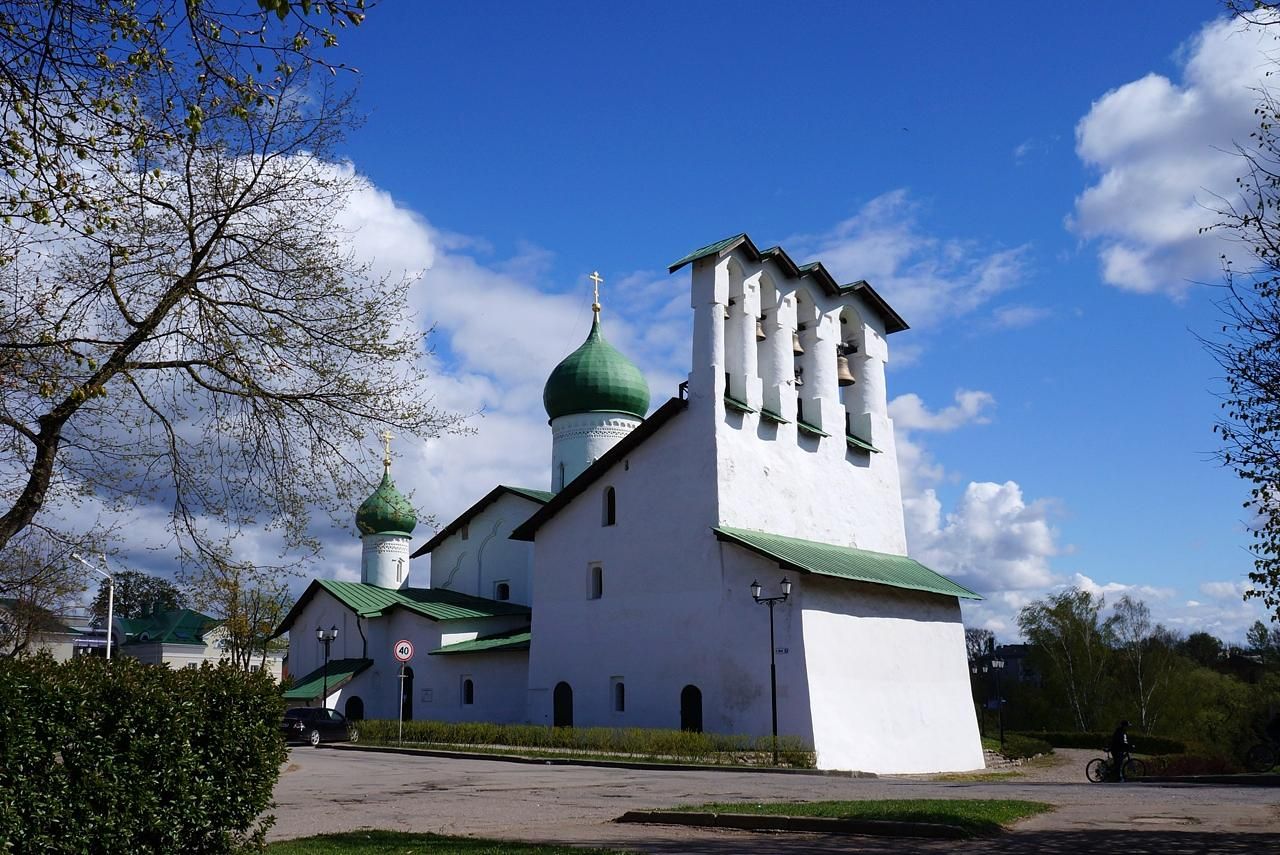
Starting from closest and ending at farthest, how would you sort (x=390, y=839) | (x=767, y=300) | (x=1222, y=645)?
(x=390, y=839) → (x=767, y=300) → (x=1222, y=645)

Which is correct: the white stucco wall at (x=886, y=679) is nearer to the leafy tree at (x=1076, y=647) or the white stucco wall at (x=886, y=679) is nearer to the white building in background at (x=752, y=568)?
the white building in background at (x=752, y=568)

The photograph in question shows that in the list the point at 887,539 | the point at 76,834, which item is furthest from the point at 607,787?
the point at 887,539

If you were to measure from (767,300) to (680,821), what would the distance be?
22.1 metres

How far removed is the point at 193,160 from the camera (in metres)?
12.3

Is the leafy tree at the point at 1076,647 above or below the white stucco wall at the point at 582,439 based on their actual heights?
below

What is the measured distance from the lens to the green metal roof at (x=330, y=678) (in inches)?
1615

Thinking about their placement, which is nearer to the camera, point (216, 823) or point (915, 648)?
point (216, 823)

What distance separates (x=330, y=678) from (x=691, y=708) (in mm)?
17727

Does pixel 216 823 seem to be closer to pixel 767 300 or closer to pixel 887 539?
pixel 767 300

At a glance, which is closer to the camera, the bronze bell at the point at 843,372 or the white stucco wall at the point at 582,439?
the bronze bell at the point at 843,372

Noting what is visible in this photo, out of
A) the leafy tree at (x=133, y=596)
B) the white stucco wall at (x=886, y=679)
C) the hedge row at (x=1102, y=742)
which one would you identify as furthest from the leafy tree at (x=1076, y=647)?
the leafy tree at (x=133, y=596)

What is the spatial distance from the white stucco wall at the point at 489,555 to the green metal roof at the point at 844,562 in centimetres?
1523

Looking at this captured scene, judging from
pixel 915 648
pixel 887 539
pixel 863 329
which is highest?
pixel 863 329

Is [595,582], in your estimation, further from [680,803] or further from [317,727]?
[680,803]
